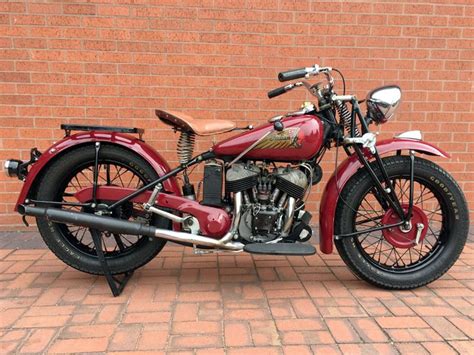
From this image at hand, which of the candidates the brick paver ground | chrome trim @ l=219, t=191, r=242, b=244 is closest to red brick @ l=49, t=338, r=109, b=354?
the brick paver ground

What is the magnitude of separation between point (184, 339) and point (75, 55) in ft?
9.71

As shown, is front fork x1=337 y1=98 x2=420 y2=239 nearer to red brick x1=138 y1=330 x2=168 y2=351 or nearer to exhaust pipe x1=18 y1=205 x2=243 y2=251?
exhaust pipe x1=18 y1=205 x2=243 y2=251

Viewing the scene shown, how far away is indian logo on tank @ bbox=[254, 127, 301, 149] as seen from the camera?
8.64 ft

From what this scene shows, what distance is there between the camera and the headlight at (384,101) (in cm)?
267

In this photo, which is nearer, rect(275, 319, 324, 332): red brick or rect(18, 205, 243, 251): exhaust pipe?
rect(275, 319, 324, 332): red brick

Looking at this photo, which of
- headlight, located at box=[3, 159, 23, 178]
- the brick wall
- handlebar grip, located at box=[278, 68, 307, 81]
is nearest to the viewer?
handlebar grip, located at box=[278, 68, 307, 81]

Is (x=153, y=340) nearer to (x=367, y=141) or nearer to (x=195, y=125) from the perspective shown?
(x=195, y=125)

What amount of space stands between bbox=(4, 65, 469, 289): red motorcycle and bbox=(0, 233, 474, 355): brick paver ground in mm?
230

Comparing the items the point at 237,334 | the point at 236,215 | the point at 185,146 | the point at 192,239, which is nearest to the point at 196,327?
the point at 237,334

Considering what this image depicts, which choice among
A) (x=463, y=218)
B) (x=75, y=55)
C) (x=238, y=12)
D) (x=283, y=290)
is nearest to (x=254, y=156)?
(x=283, y=290)

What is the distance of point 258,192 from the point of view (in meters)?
2.77

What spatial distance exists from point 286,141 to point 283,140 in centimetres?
2

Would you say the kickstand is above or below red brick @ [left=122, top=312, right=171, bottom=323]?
above

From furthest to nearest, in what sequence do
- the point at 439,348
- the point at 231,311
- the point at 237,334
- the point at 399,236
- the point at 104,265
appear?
1. the point at 399,236
2. the point at 104,265
3. the point at 231,311
4. the point at 237,334
5. the point at 439,348
